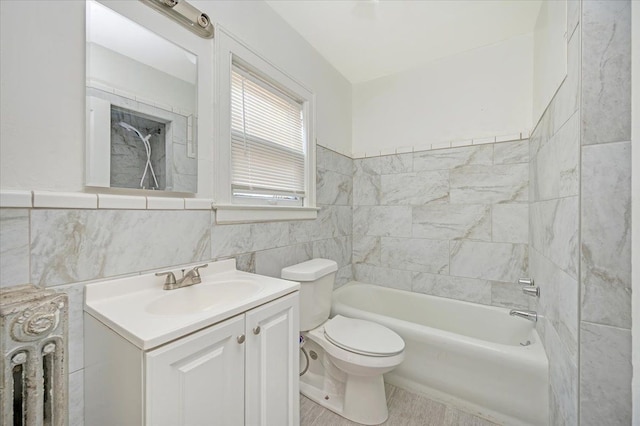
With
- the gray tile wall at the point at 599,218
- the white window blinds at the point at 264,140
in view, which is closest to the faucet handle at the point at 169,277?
the white window blinds at the point at 264,140

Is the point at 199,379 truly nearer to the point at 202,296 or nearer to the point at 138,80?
the point at 202,296

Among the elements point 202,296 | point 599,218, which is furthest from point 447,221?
point 202,296

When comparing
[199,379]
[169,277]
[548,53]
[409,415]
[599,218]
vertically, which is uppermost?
[548,53]

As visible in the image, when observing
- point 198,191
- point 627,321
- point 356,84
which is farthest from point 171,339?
point 356,84

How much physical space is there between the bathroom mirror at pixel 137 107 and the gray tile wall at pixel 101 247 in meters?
0.15

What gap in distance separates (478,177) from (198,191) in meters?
2.12

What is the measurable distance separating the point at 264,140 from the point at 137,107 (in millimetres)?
765

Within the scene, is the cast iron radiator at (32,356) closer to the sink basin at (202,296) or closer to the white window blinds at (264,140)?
the sink basin at (202,296)

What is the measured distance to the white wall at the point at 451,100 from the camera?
6.46ft

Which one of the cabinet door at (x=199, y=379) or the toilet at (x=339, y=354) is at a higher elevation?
the cabinet door at (x=199, y=379)

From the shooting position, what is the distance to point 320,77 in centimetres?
221

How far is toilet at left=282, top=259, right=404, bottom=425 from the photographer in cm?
143

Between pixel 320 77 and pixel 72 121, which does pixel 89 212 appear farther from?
pixel 320 77

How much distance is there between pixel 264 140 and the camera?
173 cm
